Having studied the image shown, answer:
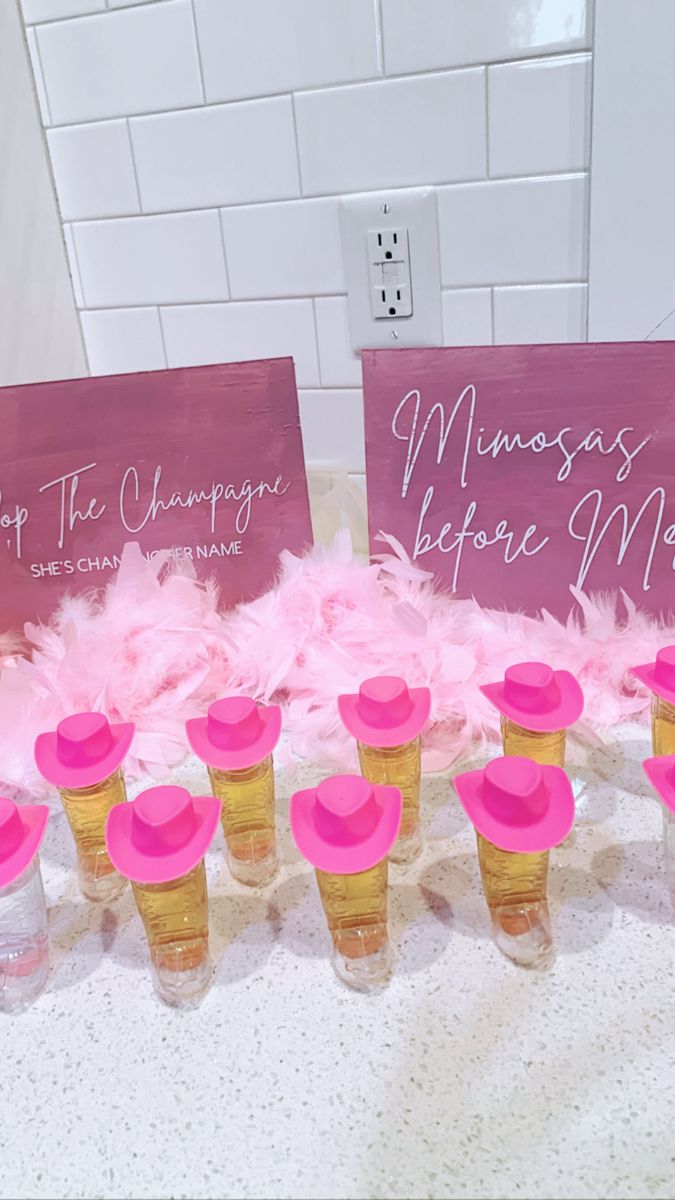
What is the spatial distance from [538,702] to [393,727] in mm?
103

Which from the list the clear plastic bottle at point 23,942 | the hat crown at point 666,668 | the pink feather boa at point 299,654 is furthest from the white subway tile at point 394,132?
the clear plastic bottle at point 23,942

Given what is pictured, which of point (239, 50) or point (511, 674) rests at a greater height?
point (239, 50)

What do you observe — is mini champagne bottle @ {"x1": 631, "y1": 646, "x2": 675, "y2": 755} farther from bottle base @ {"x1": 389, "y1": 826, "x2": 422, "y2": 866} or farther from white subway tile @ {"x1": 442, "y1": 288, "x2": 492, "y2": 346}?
white subway tile @ {"x1": 442, "y1": 288, "x2": 492, "y2": 346}

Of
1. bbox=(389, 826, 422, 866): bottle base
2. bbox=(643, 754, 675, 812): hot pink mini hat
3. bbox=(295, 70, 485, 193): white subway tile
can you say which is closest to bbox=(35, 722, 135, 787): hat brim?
bbox=(389, 826, 422, 866): bottle base

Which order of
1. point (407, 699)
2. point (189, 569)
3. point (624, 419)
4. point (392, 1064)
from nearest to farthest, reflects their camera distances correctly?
point (392, 1064), point (407, 699), point (624, 419), point (189, 569)

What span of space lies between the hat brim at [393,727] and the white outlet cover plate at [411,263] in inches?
19.1

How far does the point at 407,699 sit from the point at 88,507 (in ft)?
1.35

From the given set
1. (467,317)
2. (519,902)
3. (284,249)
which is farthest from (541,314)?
(519,902)

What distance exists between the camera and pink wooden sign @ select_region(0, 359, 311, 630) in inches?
31.4

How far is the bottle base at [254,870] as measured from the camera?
1.96ft

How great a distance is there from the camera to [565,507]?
78 cm

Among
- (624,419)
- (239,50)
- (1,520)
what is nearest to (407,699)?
(624,419)

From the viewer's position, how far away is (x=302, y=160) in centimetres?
89

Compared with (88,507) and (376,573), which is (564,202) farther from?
(88,507)
